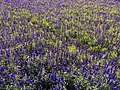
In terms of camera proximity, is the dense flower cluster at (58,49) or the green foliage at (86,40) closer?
the dense flower cluster at (58,49)

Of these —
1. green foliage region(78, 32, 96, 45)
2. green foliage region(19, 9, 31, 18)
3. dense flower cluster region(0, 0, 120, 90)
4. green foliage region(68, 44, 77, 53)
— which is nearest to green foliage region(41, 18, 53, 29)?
dense flower cluster region(0, 0, 120, 90)

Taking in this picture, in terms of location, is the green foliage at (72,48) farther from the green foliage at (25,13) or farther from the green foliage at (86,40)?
the green foliage at (25,13)

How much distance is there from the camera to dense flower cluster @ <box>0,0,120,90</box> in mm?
5602

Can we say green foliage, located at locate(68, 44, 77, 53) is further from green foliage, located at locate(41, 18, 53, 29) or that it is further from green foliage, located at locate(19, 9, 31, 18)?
green foliage, located at locate(19, 9, 31, 18)

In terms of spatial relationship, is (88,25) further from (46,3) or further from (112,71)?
(46,3)

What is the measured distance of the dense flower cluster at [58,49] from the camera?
5602 mm

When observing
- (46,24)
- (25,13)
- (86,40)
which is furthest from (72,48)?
(25,13)

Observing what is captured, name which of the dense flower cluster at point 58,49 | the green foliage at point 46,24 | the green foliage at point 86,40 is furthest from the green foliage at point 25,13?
the green foliage at point 86,40

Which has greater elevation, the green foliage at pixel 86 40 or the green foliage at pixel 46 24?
the green foliage at pixel 46 24

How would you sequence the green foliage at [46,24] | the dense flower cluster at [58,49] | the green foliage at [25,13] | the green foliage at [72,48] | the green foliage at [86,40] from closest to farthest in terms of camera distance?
the dense flower cluster at [58,49], the green foliage at [72,48], the green foliage at [86,40], the green foliage at [46,24], the green foliage at [25,13]

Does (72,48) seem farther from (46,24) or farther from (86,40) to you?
(46,24)

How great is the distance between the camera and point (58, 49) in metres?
6.78

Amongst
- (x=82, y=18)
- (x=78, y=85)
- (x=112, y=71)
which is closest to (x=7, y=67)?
(x=78, y=85)

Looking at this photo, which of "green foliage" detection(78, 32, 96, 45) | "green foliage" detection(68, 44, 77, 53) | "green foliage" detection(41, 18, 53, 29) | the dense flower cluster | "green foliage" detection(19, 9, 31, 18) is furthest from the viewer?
"green foliage" detection(19, 9, 31, 18)
